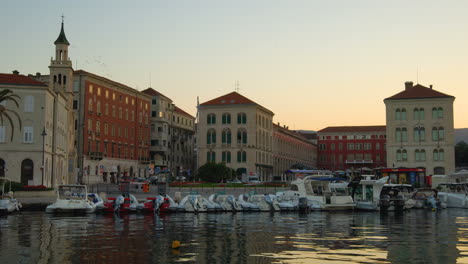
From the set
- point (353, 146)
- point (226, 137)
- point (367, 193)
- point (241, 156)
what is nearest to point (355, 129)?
point (353, 146)

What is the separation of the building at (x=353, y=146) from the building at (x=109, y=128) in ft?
231

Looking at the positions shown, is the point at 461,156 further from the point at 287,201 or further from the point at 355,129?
the point at 287,201

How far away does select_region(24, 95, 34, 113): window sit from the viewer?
2594 inches

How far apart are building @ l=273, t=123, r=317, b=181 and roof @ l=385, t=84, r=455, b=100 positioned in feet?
93.1

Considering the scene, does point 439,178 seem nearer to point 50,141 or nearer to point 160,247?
point 50,141

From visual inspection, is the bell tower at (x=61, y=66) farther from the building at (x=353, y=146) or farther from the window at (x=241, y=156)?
the building at (x=353, y=146)

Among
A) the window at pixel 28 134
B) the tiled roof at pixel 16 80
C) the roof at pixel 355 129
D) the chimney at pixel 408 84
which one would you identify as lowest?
the window at pixel 28 134

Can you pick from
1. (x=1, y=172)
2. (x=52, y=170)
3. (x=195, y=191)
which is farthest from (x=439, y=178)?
(x=1, y=172)

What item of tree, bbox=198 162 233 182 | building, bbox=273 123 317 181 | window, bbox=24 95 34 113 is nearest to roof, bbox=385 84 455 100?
building, bbox=273 123 317 181

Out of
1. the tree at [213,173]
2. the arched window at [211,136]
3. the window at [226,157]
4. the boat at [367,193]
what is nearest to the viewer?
the boat at [367,193]

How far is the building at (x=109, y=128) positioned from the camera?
92.0 metres

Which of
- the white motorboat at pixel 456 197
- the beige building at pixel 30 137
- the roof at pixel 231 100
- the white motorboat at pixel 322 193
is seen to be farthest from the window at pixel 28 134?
the roof at pixel 231 100

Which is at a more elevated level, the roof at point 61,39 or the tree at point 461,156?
the roof at point 61,39

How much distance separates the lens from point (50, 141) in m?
70.1
